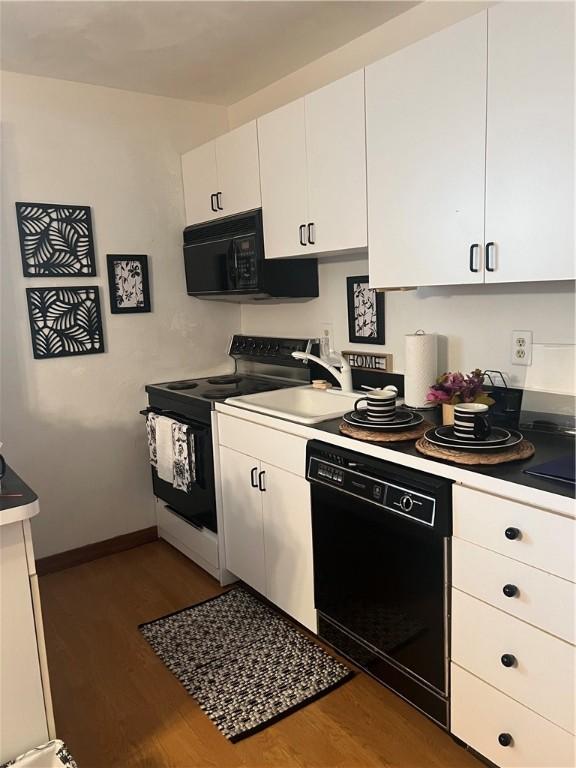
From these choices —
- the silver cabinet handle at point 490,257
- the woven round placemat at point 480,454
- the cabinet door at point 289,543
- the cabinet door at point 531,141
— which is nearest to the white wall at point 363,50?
the cabinet door at point 531,141

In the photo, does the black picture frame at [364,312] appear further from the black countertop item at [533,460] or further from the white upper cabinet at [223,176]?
the black countertop item at [533,460]

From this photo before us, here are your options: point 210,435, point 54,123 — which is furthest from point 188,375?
point 54,123

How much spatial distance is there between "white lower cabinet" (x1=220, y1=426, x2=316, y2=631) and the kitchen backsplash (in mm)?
775

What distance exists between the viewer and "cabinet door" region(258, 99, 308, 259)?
251 centimetres

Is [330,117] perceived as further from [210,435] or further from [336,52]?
[210,435]

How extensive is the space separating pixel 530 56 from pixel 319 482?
1.49 metres

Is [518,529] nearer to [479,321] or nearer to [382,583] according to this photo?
[382,583]

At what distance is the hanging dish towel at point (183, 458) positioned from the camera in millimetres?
2855

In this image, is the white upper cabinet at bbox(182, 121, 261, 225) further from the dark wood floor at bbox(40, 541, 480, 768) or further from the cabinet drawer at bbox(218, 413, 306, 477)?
the dark wood floor at bbox(40, 541, 480, 768)

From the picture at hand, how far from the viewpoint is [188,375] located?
3.53 m

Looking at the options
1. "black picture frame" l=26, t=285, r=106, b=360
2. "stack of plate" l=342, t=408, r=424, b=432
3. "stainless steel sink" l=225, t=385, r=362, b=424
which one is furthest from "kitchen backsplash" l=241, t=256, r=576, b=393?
"black picture frame" l=26, t=285, r=106, b=360

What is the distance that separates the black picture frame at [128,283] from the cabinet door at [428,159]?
1.54 m

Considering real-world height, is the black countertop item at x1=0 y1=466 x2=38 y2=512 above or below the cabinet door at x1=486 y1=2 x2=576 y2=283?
below

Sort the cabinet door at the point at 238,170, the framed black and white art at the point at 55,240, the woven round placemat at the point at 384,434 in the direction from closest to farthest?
the woven round placemat at the point at 384,434, the cabinet door at the point at 238,170, the framed black and white art at the point at 55,240
